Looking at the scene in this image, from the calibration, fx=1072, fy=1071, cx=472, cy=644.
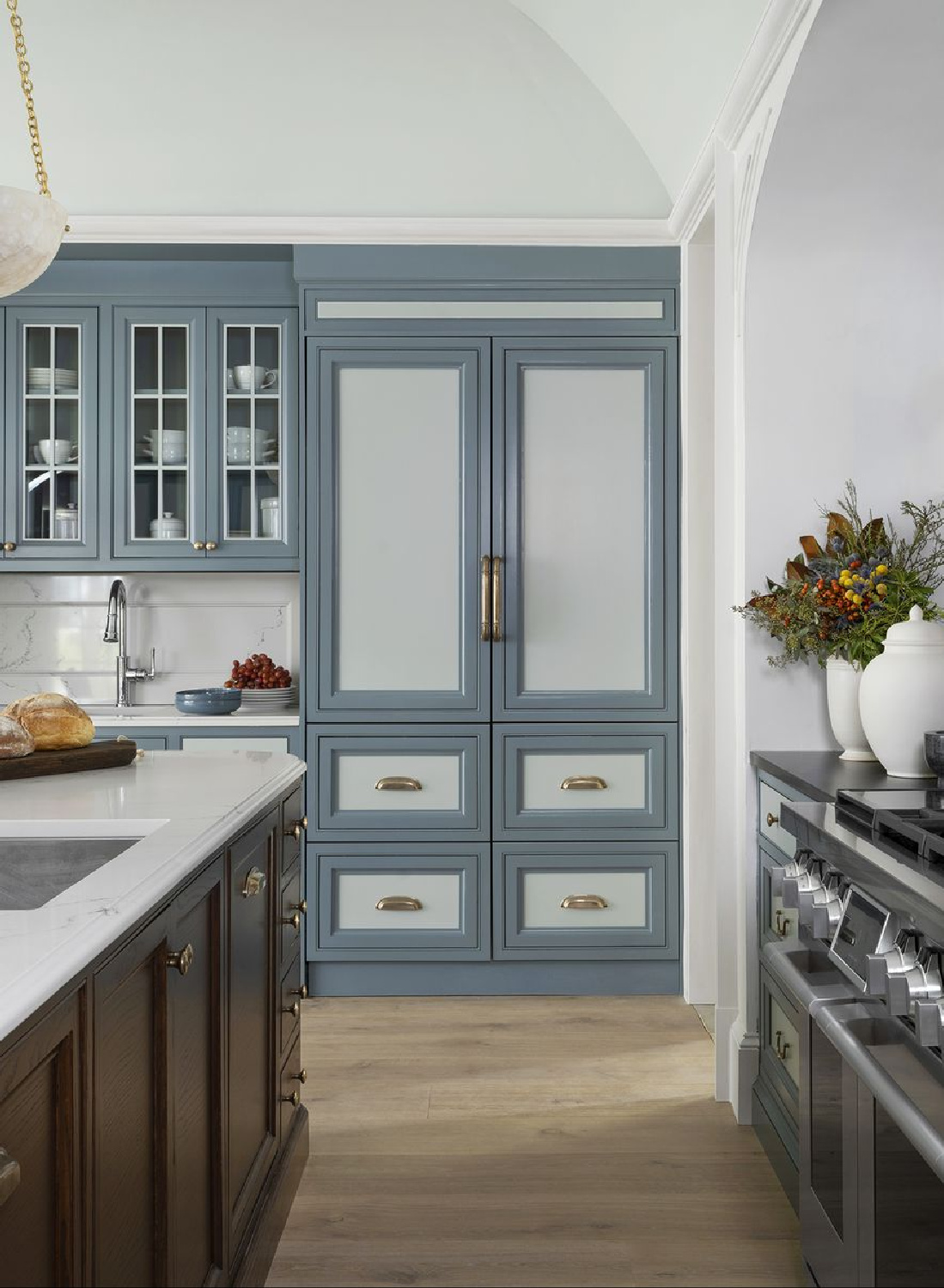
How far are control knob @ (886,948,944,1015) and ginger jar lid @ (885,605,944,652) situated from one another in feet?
2.97

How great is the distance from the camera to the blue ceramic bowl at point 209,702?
3.49m

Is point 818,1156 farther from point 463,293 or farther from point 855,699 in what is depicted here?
point 463,293

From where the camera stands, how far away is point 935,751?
191 centimetres

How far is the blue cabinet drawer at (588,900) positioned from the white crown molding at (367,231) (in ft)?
6.45

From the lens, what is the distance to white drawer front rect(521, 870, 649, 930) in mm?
3500

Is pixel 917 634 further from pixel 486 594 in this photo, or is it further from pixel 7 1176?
pixel 7 1176

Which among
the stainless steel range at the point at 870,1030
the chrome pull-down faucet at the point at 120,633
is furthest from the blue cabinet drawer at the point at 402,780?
the stainless steel range at the point at 870,1030

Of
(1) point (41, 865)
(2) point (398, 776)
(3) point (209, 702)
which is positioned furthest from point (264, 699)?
(1) point (41, 865)

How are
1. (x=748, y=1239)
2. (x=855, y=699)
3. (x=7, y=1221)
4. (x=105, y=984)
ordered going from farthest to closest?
(x=855, y=699) < (x=748, y=1239) < (x=105, y=984) < (x=7, y=1221)

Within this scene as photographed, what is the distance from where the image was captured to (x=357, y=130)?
350 cm

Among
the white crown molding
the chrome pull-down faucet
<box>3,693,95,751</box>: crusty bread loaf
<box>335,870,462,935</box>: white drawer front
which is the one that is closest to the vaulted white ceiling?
the white crown molding

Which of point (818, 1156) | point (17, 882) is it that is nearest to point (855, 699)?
point (818, 1156)

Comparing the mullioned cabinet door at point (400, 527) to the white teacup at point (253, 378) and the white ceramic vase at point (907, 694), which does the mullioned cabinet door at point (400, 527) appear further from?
the white ceramic vase at point (907, 694)

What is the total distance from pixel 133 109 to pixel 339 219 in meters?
0.79
